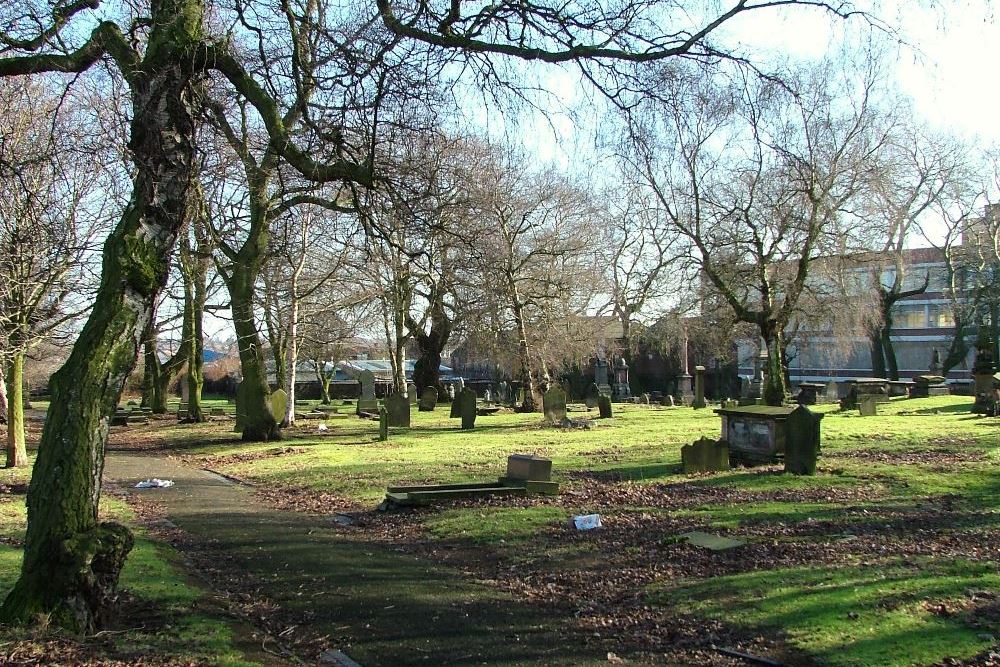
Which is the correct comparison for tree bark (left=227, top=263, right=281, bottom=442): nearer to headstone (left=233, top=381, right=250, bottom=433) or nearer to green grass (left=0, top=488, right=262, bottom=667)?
headstone (left=233, top=381, right=250, bottom=433)

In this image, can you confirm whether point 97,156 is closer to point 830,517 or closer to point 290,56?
point 290,56

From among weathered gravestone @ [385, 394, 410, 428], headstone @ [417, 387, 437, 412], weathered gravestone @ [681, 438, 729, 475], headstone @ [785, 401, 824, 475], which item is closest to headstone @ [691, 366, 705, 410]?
headstone @ [417, 387, 437, 412]

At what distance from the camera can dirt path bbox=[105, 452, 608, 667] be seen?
18.8 feet

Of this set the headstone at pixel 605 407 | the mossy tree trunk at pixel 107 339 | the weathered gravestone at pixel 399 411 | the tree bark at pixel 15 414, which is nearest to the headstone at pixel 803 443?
the mossy tree trunk at pixel 107 339

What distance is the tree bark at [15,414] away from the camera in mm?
16203

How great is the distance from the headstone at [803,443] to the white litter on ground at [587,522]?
174 inches

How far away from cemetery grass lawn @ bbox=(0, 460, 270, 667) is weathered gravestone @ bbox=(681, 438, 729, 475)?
326 inches

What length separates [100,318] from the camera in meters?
5.96

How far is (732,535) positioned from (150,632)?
604 centimetres

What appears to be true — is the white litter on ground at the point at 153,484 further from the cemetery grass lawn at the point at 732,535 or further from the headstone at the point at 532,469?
the headstone at the point at 532,469

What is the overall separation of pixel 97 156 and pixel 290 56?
2837 millimetres

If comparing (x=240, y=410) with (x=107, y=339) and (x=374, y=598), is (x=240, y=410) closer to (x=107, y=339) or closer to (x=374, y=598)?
(x=374, y=598)

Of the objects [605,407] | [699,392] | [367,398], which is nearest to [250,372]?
[367,398]

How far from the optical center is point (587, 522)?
9.99 m
